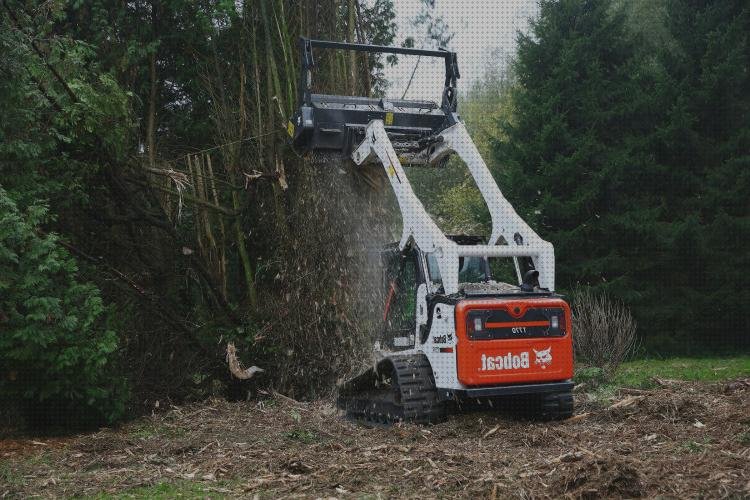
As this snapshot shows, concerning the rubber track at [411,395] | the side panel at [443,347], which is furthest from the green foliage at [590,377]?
the side panel at [443,347]

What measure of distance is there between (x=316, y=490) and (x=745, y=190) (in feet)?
49.9

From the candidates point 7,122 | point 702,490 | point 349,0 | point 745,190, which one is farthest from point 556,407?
point 745,190

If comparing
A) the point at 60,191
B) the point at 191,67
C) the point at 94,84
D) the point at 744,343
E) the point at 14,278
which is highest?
the point at 191,67

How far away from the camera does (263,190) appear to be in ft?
41.0

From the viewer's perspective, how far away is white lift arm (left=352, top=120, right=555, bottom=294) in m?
7.95

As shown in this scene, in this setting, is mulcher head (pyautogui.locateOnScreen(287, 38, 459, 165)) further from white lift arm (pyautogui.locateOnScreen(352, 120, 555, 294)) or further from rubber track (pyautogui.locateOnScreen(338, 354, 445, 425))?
rubber track (pyautogui.locateOnScreen(338, 354, 445, 425))

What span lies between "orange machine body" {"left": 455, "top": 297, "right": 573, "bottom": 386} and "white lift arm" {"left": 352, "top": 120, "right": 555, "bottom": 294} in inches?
14.4

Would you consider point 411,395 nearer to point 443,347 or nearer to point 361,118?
point 443,347

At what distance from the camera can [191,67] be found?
45.3 ft

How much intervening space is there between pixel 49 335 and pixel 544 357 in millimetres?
4918

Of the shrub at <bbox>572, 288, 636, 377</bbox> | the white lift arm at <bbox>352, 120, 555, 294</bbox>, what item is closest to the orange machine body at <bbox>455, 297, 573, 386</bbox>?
the white lift arm at <bbox>352, 120, 555, 294</bbox>

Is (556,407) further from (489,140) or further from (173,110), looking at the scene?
(489,140)

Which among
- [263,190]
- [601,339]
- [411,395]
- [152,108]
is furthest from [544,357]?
[152,108]

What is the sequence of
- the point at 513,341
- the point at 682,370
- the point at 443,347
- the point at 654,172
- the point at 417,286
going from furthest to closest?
the point at 654,172 < the point at 682,370 < the point at 417,286 < the point at 443,347 < the point at 513,341
